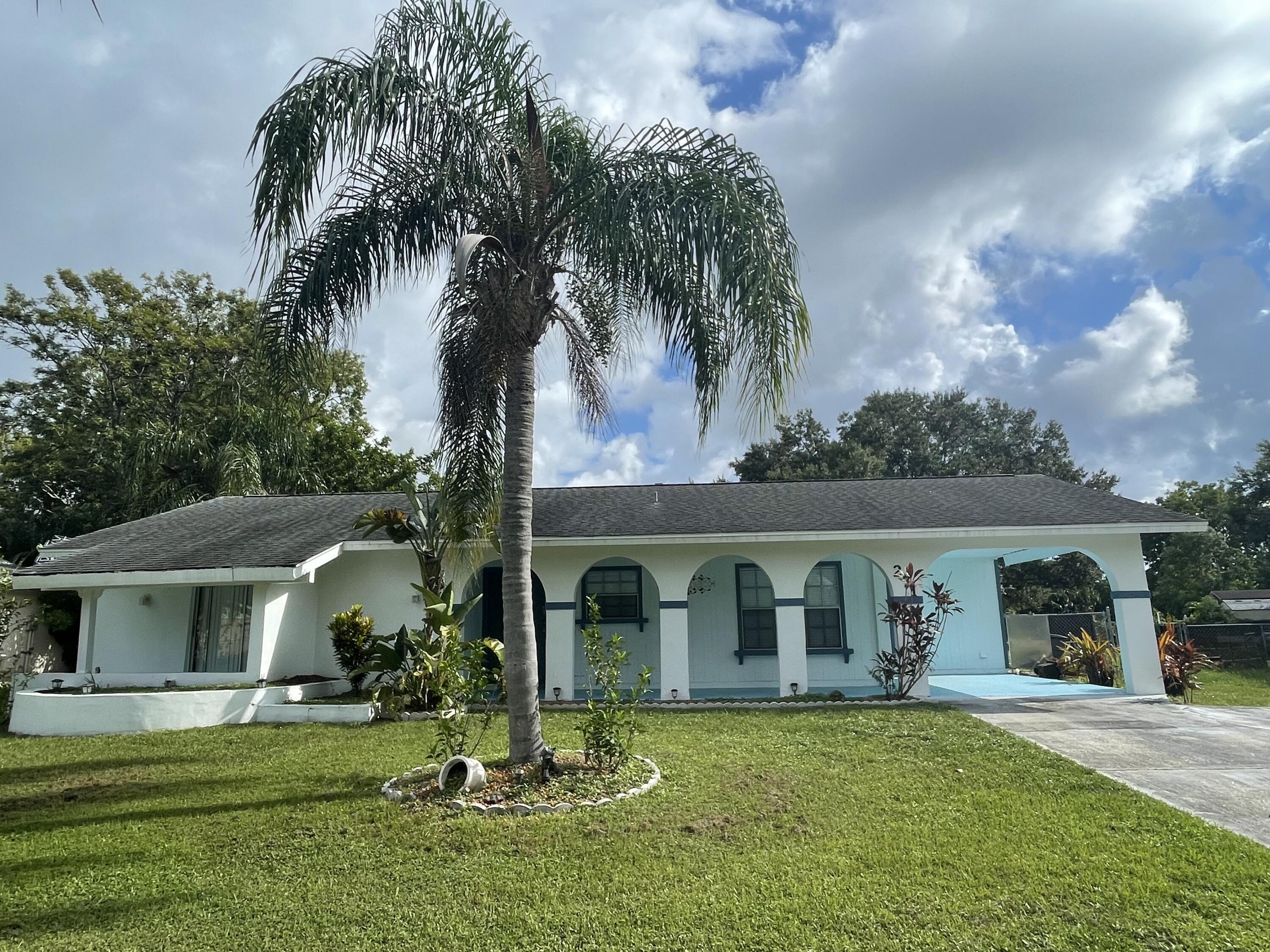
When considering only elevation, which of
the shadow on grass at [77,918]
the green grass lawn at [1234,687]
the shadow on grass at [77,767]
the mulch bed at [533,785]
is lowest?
the shadow on grass at [77,918]

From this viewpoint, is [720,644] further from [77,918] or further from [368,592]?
[77,918]

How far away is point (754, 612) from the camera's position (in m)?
14.6

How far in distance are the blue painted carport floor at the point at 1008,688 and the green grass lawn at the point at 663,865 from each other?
5.45 meters

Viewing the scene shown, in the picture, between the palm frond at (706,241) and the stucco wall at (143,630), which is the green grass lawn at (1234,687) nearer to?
the palm frond at (706,241)

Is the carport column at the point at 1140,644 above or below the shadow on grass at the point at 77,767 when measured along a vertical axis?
above

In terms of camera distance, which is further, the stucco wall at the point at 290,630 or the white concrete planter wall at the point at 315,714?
the stucco wall at the point at 290,630

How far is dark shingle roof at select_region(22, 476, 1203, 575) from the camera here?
12.2m

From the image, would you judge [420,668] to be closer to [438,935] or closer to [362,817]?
[362,817]

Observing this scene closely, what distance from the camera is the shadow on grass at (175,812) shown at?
6.06m

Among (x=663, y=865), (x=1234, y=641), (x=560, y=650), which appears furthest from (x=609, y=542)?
(x=1234, y=641)

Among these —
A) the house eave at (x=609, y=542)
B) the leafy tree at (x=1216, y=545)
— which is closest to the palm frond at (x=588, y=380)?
the house eave at (x=609, y=542)

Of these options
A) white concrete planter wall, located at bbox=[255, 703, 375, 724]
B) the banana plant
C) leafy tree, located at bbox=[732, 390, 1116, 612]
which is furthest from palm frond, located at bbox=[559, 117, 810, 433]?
leafy tree, located at bbox=[732, 390, 1116, 612]

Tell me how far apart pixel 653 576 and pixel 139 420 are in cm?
1966

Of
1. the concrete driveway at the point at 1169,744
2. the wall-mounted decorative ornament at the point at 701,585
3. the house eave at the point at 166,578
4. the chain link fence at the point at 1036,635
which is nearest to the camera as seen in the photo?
the concrete driveway at the point at 1169,744
